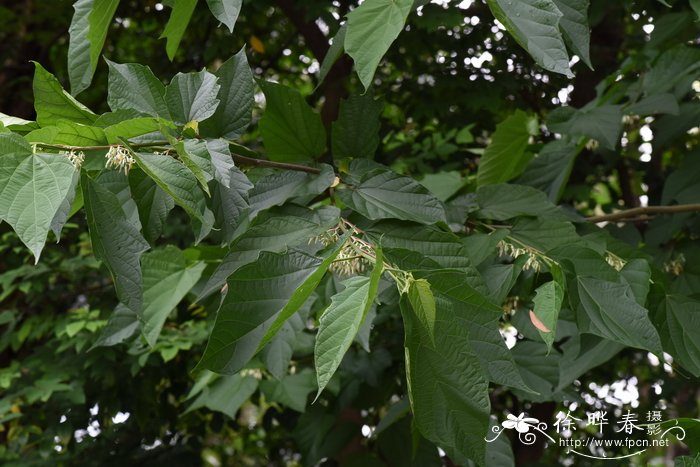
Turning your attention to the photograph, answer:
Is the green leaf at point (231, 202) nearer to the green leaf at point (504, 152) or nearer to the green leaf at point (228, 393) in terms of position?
the green leaf at point (504, 152)

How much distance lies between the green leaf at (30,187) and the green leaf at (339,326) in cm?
26

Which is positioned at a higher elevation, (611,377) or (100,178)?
(100,178)

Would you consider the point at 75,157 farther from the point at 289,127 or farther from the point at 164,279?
the point at 164,279

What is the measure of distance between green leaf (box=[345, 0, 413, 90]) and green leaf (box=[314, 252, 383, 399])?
0.18 m

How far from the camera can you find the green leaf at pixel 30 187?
29.4 inches

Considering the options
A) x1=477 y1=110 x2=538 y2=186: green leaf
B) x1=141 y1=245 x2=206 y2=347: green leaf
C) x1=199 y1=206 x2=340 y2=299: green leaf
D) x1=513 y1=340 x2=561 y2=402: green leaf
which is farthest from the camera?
x1=477 y1=110 x2=538 y2=186: green leaf

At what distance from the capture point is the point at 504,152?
1.67m

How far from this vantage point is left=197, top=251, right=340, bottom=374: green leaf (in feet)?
2.97

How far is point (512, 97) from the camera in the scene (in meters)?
2.69

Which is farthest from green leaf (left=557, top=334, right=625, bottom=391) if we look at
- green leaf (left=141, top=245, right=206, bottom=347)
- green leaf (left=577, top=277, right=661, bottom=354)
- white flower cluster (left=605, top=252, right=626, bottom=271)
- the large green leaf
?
green leaf (left=141, top=245, right=206, bottom=347)

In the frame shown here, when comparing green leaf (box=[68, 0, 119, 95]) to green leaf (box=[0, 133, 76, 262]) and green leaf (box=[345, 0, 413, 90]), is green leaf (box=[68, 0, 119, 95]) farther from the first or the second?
green leaf (box=[345, 0, 413, 90])

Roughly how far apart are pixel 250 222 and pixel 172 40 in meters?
0.27

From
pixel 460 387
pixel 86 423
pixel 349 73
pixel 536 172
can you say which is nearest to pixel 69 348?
pixel 86 423

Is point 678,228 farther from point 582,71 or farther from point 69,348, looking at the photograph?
point 69,348
